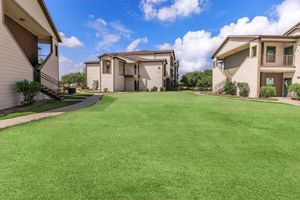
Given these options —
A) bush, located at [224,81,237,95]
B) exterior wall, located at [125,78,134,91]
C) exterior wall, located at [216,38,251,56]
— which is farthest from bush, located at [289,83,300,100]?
exterior wall, located at [125,78,134,91]

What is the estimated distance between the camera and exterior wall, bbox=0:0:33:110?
10.6 m

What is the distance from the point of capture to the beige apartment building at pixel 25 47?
1101 centimetres

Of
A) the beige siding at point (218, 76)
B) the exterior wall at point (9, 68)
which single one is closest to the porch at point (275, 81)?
the beige siding at point (218, 76)

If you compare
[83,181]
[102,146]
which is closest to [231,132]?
[102,146]

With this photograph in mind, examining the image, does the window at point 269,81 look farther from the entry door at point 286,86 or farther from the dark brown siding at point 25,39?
the dark brown siding at point 25,39

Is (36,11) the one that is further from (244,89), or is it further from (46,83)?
(244,89)

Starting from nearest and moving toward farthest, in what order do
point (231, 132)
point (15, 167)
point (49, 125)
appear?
point (15, 167) < point (231, 132) < point (49, 125)

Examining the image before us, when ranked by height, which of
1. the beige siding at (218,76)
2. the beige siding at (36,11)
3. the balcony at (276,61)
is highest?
the beige siding at (36,11)

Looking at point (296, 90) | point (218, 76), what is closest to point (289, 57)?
point (296, 90)

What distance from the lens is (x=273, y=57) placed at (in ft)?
69.9

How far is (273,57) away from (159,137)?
2080 cm

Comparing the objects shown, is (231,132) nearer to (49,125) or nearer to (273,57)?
(49,125)

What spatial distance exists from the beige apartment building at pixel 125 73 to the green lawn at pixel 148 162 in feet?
91.4

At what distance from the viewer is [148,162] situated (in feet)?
13.6
